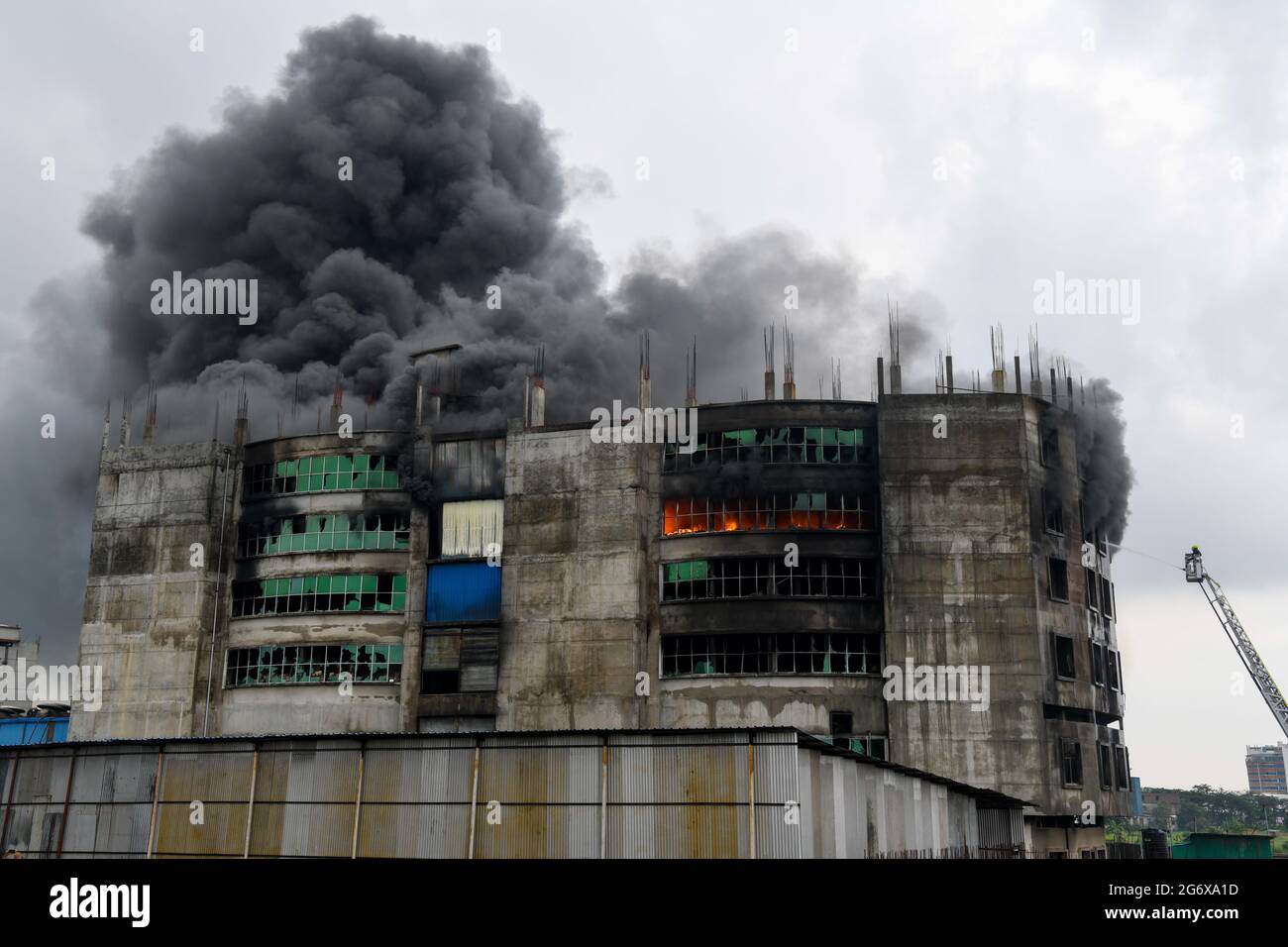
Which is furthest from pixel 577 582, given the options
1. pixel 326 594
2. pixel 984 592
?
pixel 984 592

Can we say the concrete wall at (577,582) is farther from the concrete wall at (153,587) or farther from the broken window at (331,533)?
the concrete wall at (153,587)

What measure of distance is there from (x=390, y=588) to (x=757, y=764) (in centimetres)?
3819

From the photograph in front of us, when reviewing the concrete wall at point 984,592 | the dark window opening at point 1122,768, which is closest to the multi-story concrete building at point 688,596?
the concrete wall at point 984,592

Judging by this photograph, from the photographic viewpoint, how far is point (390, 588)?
68.1 metres

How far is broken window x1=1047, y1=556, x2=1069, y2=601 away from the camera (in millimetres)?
63969

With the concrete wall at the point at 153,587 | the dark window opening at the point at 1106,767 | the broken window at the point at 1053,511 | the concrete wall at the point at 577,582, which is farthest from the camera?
the concrete wall at the point at 153,587

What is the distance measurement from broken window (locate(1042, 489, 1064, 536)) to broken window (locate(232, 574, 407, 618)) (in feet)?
113

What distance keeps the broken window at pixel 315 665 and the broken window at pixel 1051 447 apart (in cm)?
3626

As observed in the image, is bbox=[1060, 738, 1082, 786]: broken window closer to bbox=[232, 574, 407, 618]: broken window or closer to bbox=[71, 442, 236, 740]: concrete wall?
bbox=[232, 574, 407, 618]: broken window

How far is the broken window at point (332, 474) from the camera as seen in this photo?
6994 cm

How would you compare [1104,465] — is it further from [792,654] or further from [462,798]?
[462,798]

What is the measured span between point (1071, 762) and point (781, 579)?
1703 centimetres
